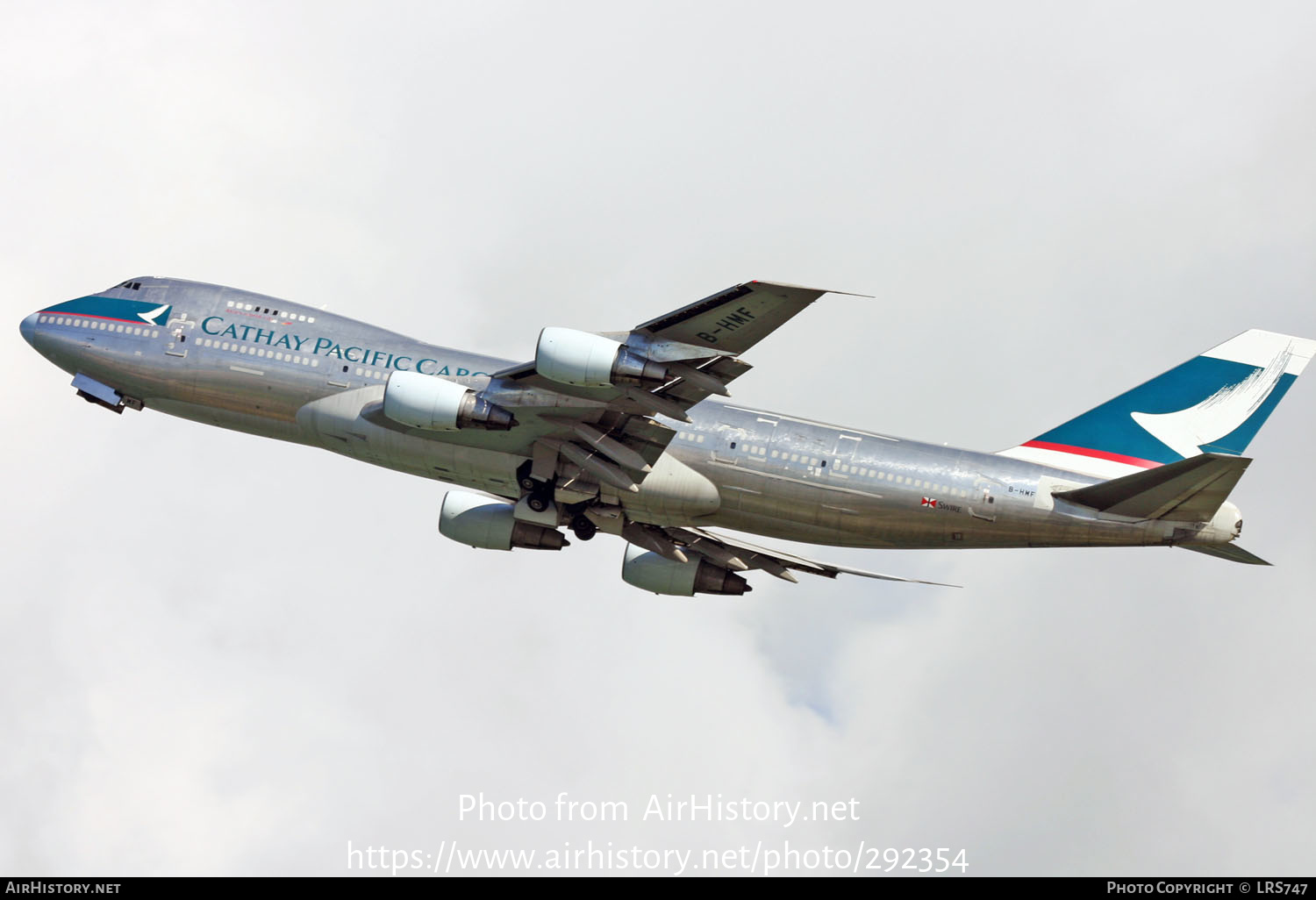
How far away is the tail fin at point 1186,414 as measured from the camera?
4362cm

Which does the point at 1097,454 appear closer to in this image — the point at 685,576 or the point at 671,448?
the point at 671,448

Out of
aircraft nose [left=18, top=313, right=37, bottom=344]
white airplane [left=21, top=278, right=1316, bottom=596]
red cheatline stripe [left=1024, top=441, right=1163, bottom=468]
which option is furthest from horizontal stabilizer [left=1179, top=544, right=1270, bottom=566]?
aircraft nose [left=18, top=313, right=37, bottom=344]

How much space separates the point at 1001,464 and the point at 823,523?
17.6 ft

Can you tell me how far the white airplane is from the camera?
38.8 m

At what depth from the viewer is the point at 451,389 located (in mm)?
39812

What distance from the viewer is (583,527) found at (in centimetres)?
4422

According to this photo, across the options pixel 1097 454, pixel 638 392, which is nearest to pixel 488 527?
pixel 638 392

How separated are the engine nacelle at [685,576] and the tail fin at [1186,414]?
1034 cm

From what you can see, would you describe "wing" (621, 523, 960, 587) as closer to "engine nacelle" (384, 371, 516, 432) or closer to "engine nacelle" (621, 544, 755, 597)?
"engine nacelle" (621, 544, 755, 597)

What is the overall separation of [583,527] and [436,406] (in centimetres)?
699

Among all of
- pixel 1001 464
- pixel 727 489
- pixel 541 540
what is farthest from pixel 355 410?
pixel 1001 464

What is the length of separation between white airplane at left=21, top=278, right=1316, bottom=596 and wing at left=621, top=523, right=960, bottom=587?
179cm

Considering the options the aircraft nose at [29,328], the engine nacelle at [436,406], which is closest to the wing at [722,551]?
the engine nacelle at [436,406]

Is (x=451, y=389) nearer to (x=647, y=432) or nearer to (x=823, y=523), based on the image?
(x=647, y=432)
